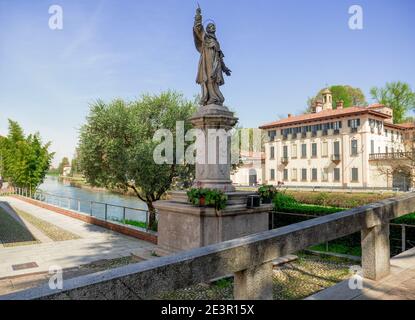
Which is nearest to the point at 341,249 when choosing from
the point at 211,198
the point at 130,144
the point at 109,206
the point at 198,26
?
the point at 211,198

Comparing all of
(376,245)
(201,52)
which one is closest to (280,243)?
(376,245)

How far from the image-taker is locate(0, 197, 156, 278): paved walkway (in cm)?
855

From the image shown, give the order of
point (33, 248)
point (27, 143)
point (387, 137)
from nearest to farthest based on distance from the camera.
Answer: point (33, 248), point (27, 143), point (387, 137)

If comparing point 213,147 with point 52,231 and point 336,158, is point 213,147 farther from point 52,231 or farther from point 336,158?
point 336,158

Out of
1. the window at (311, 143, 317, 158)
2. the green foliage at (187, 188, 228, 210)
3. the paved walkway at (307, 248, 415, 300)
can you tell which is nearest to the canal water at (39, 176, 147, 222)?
the green foliage at (187, 188, 228, 210)

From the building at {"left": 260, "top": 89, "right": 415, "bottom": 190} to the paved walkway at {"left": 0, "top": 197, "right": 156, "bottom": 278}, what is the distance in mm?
35621

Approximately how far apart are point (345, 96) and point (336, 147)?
75.1 ft

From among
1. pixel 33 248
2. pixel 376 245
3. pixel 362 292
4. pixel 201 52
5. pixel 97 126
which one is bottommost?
pixel 33 248

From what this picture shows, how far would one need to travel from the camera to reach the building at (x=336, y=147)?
1626 inches

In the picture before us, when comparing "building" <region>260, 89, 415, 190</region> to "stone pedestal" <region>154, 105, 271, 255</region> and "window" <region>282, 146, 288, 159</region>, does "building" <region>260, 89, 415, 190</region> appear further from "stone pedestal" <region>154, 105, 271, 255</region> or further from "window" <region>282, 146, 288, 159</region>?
"stone pedestal" <region>154, 105, 271, 255</region>

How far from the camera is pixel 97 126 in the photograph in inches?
575

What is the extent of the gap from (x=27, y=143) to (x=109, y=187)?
3060 centimetres
